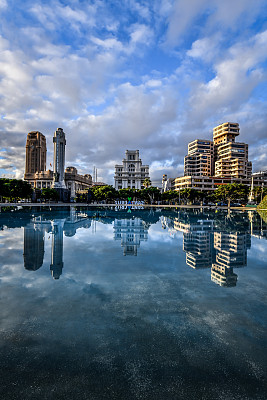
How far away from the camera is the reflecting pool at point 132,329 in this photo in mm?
4137

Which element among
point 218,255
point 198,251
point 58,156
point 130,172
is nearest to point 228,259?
point 218,255

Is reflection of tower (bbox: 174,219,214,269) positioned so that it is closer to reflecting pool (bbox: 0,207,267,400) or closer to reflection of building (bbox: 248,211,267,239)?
reflecting pool (bbox: 0,207,267,400)

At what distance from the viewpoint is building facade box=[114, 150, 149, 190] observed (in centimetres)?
15800

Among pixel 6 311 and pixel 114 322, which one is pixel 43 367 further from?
pixel 6 311

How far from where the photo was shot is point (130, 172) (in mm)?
157750

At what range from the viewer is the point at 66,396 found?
3.88m

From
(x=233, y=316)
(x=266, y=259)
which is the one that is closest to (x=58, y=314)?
(x=233, y=316)

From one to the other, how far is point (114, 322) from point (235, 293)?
4.95 meters

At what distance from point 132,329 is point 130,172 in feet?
504

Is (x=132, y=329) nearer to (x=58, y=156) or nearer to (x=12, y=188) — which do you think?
(x=12, y=188)

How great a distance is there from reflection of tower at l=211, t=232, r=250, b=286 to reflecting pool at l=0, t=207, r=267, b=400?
113 mm

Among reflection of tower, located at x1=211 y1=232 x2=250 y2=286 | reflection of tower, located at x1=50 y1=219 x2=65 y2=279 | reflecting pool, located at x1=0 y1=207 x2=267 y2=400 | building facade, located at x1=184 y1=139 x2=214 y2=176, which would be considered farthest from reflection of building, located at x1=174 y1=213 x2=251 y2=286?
building facade, located at x1=184 y1=139 x2=214 y2=176

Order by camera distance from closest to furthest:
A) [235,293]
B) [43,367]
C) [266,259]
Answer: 1. [43,367]
2. [235,293]
3. [266,259]

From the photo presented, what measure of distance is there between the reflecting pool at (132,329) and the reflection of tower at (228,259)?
0.11 metres
